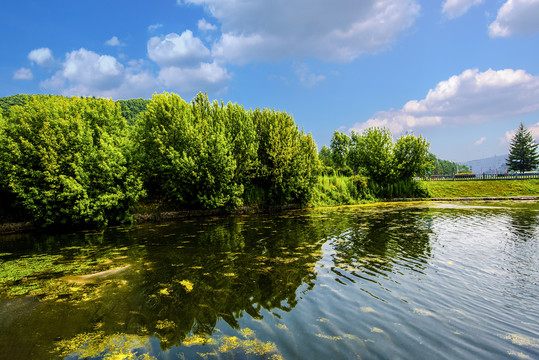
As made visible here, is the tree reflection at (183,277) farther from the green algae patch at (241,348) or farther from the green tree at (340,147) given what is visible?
the green tree at (340,147)

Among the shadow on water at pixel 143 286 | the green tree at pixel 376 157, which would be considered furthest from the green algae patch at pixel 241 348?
the green tree at pixel 376 157

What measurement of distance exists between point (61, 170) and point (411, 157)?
5303cm

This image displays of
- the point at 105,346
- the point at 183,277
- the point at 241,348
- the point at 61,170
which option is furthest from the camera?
the point at 61,170

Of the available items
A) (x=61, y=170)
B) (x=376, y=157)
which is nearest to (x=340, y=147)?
(x=376, y=157)

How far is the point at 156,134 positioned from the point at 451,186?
55810mm

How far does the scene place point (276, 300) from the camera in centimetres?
729

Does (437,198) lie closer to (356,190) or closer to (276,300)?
(356,190)

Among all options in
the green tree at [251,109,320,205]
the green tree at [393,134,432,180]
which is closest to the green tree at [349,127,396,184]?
the green tree at [393,134,432,180]

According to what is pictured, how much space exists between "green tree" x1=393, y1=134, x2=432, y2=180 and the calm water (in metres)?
36.6

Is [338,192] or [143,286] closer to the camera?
[143,286]

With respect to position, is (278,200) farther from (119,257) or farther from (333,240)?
(119,257)

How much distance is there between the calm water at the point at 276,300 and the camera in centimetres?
509

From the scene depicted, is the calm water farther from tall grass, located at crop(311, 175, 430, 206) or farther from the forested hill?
the forested hill

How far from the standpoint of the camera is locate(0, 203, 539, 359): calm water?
16.7ft
